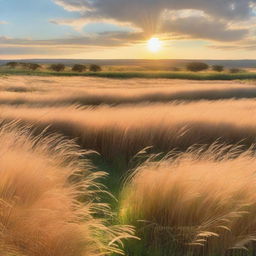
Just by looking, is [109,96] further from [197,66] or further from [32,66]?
[197,66]

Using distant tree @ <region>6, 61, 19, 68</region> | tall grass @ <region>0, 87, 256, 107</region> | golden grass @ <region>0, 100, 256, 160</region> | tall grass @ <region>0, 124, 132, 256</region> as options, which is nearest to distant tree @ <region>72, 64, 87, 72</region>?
distant tree @ <region>6, 61, 19, 68</region>

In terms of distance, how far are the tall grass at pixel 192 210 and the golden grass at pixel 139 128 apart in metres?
3.36

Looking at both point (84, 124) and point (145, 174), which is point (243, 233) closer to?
point (145, 174)

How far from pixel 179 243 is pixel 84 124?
16.0 ft

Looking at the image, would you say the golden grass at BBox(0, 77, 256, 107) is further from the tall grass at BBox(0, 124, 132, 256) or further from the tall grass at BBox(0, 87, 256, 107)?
the tall grass at BBox(0, 124, 132, 256)

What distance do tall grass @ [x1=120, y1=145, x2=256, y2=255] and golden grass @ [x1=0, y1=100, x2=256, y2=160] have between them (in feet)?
11.0

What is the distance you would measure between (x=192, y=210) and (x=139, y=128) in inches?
170

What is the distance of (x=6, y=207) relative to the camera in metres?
3.34

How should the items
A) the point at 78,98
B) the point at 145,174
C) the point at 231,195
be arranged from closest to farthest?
the point at 231,195, the point at 145,174, the point at 78,98

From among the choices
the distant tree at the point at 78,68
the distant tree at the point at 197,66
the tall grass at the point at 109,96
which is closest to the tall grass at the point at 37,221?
the tall grass at the point at 109,96

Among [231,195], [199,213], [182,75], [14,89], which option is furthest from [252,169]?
[182,75]

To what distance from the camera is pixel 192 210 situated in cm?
407

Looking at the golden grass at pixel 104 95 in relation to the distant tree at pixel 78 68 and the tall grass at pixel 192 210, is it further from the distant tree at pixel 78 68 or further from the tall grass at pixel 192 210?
the distant tree at pixel 78 68

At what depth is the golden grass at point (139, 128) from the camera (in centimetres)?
812
